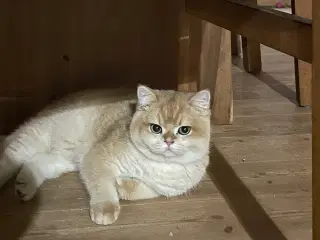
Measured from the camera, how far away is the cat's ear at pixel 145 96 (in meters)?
1.25

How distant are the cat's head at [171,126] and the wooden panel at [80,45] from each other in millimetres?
474

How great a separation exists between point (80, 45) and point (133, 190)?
0.63 m

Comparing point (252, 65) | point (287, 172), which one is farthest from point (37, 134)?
point (252, 65)

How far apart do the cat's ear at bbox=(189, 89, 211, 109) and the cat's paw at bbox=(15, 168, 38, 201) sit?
0.43 meters

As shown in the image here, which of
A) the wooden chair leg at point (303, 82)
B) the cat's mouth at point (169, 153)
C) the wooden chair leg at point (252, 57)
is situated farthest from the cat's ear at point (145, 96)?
the wooden chair leg at point (252, 57)

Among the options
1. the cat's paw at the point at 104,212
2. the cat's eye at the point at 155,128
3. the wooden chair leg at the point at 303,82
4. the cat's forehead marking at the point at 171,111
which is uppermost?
the cat's forehead marking at the point at 171,111

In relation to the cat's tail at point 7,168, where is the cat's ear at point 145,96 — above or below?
above

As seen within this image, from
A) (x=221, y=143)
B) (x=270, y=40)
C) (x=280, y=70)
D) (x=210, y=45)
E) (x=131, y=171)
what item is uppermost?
(x=270, y=40)

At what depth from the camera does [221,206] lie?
124 cm

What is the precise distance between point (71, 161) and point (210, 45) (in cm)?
59

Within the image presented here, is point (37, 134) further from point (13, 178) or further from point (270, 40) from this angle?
point (270, 40)

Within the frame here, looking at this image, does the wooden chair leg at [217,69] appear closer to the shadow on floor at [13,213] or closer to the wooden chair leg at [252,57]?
the shadow on floor at [13,213]

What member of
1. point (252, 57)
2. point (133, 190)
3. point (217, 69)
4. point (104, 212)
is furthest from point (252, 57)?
point (104, 212)

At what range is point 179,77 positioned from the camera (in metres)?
1.75
